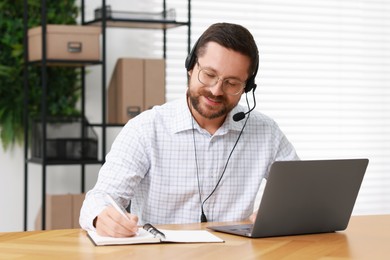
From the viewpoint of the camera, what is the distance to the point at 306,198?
6.53 feet

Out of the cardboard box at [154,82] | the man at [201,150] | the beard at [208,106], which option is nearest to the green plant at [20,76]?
the cardboard box at [154,82]

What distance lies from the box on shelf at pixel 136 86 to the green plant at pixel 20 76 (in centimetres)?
34

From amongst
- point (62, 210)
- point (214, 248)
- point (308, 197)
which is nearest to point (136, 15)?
point (62, 210)

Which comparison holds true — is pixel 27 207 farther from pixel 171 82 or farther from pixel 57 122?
pixel 171 82

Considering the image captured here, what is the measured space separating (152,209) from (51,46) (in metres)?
1.48

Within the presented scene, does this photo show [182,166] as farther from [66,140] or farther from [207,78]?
[66,140]

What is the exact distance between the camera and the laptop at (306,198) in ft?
6.28

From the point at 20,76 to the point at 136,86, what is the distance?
65cm

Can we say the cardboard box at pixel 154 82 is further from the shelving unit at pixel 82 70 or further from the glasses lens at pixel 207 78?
Result: the glasses lens at pixel 207 78

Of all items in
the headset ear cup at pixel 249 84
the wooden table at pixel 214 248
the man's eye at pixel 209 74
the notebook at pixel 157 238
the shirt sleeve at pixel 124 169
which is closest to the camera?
the wooden table at pixel 214 248

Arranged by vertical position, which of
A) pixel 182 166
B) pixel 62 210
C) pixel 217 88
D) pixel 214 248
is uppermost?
pixel 217 88

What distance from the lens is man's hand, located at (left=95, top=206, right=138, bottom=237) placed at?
187 centimetres

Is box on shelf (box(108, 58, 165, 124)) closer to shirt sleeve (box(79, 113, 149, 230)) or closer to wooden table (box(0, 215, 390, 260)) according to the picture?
shirt sleeve (box(79, 113, 149, 230))

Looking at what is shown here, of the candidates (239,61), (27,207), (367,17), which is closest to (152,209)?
(239,61)
